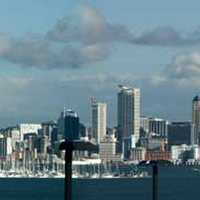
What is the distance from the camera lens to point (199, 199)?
546 feet

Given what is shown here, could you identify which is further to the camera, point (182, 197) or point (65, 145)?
point (182, 197)

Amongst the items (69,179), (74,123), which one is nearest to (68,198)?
(69,179)

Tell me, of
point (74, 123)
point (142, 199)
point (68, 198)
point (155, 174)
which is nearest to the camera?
point (68, 198)

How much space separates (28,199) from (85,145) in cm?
14273

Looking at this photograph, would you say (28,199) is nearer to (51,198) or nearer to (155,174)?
(51,198)

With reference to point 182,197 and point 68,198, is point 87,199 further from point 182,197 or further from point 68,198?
point 68,198

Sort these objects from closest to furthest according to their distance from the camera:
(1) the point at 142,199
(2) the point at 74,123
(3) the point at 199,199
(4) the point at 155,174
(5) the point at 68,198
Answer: (5) the point at 68,198
(4) the point at 155,174
(2) the point at 74,123
(3) the point at 199,199
(1) the point at 142,199

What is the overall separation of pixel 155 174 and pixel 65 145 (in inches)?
382

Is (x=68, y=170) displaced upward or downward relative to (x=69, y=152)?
downward

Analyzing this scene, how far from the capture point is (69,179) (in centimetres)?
3472

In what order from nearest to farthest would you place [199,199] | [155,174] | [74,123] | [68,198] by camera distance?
[68,198]
[155,174]
[74,123]
[199,199]

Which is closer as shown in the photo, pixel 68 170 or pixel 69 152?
pixel 68 170

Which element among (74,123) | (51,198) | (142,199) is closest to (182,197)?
(142,199)

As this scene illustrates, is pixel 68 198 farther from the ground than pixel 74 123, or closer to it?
closer to it
